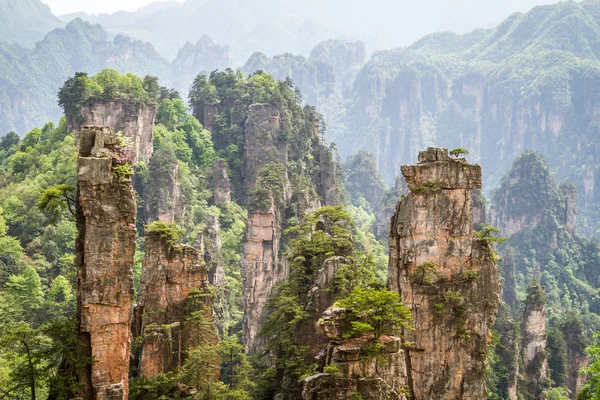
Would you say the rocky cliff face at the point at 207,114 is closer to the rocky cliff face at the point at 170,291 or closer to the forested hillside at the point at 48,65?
the rocky cliff face at the point at 170,291

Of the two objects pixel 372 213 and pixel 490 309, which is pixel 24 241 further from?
pixel 372 213

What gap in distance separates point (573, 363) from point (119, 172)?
49.0 meters

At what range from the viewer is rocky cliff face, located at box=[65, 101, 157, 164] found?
57.7 metres

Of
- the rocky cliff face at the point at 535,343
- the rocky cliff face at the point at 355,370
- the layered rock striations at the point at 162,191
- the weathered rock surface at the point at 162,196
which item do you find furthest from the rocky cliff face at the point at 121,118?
the rocky cliff face at the point at 355,370

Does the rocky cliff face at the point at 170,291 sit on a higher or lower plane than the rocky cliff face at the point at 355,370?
higher

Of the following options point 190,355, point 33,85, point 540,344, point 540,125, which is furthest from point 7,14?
point 190,355

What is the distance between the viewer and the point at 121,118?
58281mm

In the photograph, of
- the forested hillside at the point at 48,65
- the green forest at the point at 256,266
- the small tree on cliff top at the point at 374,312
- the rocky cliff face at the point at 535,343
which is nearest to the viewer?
the green forest at the point at 256,266

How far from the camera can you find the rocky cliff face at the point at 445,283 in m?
30.8

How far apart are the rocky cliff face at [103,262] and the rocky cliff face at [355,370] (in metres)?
5.54

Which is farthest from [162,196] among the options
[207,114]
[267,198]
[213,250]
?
[207,114]

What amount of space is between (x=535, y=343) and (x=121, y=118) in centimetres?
3365

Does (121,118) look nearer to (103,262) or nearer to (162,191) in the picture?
(162,191)

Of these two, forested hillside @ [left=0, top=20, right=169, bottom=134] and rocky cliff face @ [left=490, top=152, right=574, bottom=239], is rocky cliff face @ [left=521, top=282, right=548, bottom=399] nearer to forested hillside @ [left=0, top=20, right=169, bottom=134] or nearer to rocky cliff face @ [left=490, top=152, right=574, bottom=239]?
rocky cliff face @ [left=490, top=152, right=574, bottom=239]
